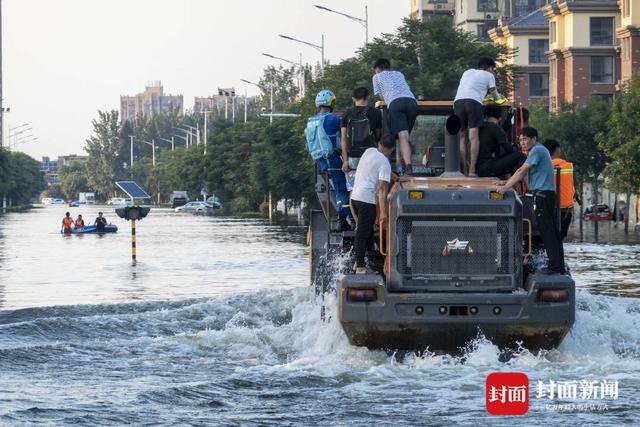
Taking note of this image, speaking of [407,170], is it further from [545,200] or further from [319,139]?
[319,139]

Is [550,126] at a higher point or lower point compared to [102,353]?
higher

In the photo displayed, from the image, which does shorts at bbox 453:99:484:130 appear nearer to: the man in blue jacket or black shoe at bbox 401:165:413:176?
black shoe at bbox 401:165:413:176

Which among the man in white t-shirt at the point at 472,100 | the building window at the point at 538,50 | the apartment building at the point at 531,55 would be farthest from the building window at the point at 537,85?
the man in white t-shirt at the point at 472,100

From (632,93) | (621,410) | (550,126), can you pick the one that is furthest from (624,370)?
(550,126)

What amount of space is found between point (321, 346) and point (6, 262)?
88.1 ft

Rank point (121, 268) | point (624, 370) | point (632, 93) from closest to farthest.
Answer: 1. point (624, 370)
2. point (121, 268)
3. point (632, 93)

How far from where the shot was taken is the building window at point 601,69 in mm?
98500

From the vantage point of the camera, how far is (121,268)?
38219mm

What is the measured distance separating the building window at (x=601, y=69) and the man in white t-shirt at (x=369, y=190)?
84.2 m

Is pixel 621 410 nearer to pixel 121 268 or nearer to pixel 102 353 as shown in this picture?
pixel 102 353

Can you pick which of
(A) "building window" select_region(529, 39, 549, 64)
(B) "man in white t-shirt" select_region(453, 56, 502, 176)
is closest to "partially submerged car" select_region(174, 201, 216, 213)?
(A) "building window" select_region(529, 39, 549, 64)

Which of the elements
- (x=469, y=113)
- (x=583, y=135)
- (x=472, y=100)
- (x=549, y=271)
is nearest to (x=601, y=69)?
(x=583, y=135)

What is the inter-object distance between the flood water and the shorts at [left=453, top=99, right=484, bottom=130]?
2587mm

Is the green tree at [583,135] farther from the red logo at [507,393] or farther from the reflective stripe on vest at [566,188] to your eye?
the red logo at [507,393]
